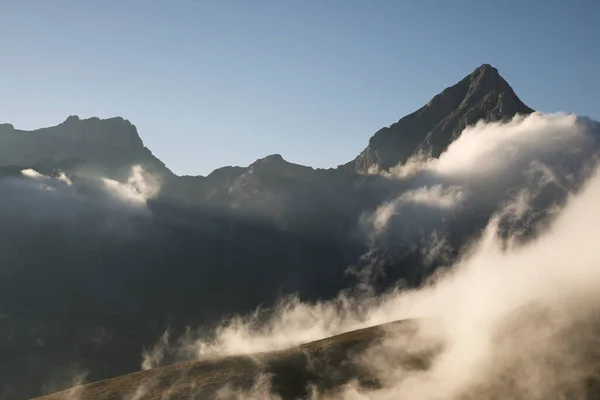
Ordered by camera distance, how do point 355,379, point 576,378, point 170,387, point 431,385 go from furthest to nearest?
point 170,387
point 355,379
point 431,385
point 576,378

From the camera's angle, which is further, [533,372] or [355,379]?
[355,379]

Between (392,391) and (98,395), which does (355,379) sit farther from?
(98,395)

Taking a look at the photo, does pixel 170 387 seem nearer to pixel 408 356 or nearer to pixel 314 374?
pixel 314 374

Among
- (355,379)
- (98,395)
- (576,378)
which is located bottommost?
(576,378)

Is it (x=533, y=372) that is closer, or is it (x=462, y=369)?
(x=533, y=372)

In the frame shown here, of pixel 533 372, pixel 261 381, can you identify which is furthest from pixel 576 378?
pixel 261 381

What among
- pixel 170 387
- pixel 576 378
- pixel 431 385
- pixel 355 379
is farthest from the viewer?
pixel 170 387

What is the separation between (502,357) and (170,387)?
101687mm

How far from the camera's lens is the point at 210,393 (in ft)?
595

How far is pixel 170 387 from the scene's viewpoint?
7594 inches

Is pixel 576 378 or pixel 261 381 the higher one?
pixel 261 381

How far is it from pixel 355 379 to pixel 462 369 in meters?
31.2

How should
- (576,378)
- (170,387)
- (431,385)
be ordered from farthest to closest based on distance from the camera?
(170,387) < (431,385) < (576,378)

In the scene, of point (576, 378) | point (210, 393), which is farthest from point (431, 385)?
point (210, 393)
